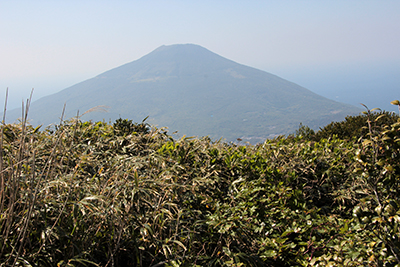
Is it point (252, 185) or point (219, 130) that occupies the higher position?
point (252, 185)

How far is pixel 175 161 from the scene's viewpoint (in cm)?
319

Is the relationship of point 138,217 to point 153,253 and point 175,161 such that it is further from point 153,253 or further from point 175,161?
point 175,161

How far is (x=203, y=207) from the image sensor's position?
2.81 meters

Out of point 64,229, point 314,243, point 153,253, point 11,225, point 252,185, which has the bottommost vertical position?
point 314,243

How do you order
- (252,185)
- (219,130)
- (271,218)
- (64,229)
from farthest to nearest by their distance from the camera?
(219,130)
(252,185)
(271,218)
(64,229)

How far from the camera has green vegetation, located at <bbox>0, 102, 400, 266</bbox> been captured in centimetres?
186

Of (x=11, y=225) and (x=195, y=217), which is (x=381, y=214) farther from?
(x=11, y=225)

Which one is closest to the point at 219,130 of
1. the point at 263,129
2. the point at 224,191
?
the point at 263,129

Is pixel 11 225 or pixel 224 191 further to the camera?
pixel 224 191

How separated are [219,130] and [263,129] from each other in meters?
32.2

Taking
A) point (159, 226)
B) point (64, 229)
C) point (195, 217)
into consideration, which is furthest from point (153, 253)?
point (64, 229)

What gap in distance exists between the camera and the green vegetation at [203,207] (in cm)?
186

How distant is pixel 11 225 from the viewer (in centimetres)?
184

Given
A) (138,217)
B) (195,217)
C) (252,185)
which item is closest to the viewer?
(138,217)
